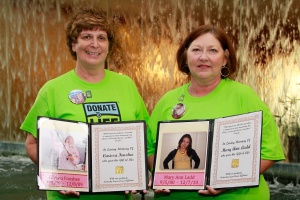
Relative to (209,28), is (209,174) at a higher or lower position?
lower

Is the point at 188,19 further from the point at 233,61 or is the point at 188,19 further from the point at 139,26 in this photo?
the point at 233,61

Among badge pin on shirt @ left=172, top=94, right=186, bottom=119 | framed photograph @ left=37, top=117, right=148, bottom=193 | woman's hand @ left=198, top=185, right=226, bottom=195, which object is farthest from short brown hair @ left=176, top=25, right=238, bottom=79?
woman's hand @ left=198, top=185, right=226, bottom=195

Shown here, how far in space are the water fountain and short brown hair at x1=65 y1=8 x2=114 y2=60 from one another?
447cm

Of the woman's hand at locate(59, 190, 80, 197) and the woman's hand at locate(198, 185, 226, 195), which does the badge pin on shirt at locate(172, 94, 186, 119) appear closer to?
the woman's hand at locate(198, 185, 226, 195)

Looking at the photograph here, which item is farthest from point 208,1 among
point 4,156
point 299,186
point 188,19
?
point 4,156

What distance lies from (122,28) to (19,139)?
2996 mm

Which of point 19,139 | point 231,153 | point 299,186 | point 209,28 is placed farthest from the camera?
point 19,139

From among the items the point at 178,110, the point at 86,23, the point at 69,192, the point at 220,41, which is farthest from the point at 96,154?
the point at 220,41

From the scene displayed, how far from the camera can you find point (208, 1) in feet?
28.7

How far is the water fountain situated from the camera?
7852mm

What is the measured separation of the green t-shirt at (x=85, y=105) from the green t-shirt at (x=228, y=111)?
0.21m

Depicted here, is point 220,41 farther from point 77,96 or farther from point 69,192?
point 69,192

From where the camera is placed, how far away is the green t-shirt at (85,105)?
3.09 m

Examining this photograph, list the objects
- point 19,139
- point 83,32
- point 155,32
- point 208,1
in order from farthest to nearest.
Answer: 1. point 19,139
2. point 155,32
3. point 208,1
4. point 83,32
